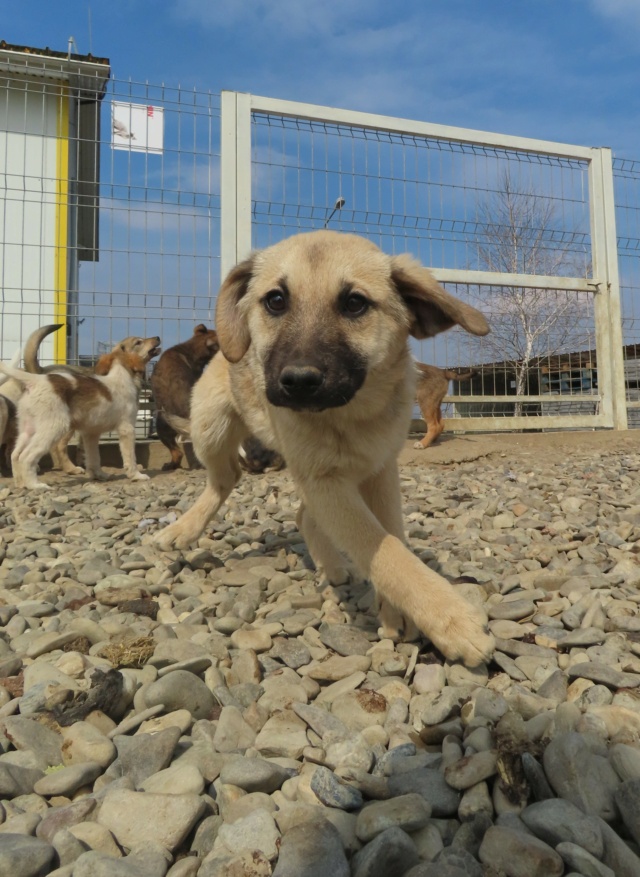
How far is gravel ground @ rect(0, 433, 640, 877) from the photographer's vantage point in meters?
1.26

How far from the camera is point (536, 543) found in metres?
3.48

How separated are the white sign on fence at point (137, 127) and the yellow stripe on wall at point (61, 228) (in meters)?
0.61

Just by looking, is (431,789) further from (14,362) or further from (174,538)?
(14,362)

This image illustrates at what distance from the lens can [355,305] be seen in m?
2.70

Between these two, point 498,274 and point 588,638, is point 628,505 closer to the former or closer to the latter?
point 588,638

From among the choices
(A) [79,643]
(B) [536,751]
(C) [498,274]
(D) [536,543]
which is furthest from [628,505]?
(C) [498,274]

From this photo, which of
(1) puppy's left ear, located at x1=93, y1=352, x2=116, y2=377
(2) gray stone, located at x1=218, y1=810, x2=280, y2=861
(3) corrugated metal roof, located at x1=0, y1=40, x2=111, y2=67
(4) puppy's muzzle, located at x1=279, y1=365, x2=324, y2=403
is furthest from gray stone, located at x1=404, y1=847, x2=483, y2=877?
(3) corrugated metal roof, located at x1=0, y1=40, x2=111, y2=67

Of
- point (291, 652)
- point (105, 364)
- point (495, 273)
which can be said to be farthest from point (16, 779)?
point (495, 273)

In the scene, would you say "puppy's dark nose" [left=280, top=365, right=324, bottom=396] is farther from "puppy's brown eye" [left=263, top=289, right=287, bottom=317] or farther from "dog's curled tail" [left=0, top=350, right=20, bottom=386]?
"dog's curled tail" [left=0, top=350, right=20, bottom=386]

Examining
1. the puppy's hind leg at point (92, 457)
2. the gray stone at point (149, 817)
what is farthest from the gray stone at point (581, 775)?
the puppy's hind leg at point (92, 457)

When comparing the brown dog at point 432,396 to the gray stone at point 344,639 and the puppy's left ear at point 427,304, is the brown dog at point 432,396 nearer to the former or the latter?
the puppy's left ear at point 427,304

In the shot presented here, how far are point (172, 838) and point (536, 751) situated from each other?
0.81 m

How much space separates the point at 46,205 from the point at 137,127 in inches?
58.7

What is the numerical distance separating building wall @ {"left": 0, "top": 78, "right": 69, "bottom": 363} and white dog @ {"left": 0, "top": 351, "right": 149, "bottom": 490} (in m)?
0.96
